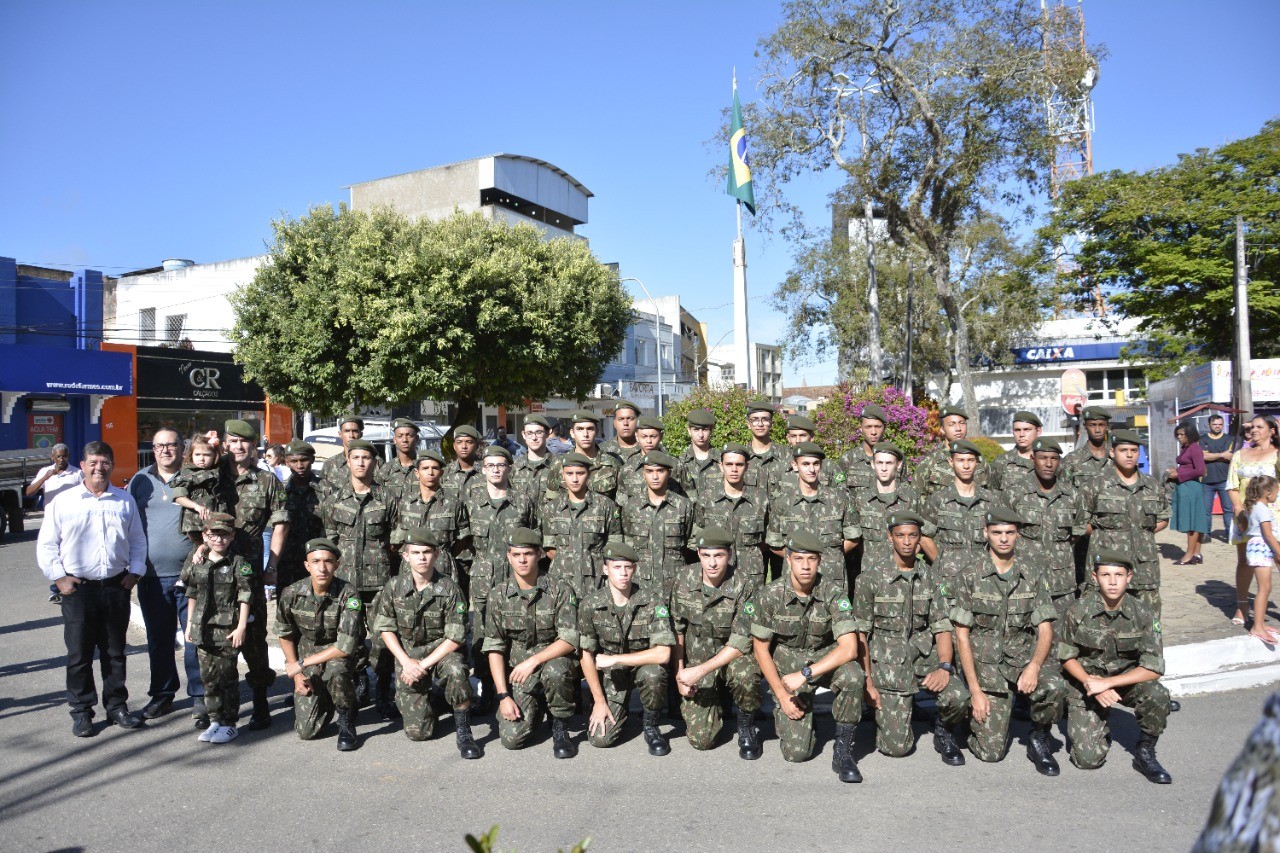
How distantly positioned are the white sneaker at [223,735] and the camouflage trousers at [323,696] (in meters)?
0.41

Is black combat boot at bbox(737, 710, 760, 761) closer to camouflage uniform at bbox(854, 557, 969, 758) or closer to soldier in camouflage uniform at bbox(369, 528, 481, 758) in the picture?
camouflage uniform at bbox(854, 557, 969, 758)

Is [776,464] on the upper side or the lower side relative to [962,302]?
lower

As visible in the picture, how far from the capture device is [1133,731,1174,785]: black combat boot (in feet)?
16.7

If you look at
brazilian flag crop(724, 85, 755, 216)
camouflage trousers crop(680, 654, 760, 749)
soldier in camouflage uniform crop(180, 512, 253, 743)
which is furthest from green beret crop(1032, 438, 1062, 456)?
brazilian flag crop(724, 85, 755, 216)

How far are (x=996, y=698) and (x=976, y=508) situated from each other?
1956 mm

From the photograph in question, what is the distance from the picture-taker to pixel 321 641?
6.28 m

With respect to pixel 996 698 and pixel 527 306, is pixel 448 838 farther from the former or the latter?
pixel 527 306

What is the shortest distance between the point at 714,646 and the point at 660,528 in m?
1.39

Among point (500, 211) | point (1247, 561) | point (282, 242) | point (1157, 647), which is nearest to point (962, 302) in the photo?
point (500, 211)

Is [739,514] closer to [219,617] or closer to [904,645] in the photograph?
[904,645]

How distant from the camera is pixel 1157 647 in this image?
5.45m

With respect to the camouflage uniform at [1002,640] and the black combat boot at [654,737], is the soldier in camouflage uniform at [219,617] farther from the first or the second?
the camouflage uniform at [1002,640]

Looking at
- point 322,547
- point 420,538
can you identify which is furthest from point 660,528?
point 322,547

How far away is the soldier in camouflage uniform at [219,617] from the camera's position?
20.0 feet
